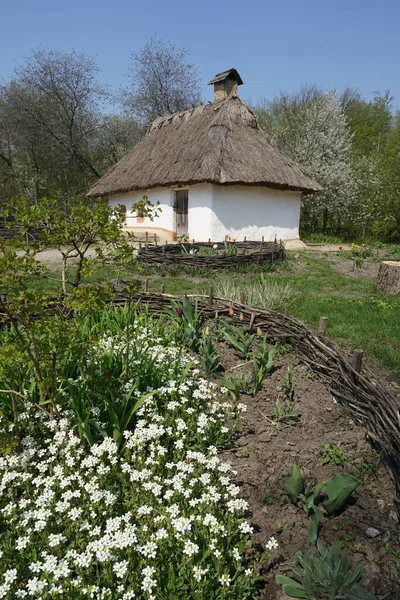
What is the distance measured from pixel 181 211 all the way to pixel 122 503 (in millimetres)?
13779

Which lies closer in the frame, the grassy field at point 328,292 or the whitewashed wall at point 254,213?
the grassy field at point 328,292

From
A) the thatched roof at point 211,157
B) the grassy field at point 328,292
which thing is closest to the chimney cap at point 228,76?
the thatched roof at point 211,157

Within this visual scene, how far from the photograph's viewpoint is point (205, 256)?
9.18 meters

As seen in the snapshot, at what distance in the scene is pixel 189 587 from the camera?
1.48 m

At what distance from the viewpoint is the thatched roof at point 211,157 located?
13156 mm

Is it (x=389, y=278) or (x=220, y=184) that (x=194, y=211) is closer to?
(x=220, y=184)

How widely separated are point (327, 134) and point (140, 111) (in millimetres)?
12711

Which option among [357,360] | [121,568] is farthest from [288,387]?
[121,568]

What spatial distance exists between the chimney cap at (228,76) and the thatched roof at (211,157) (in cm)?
91

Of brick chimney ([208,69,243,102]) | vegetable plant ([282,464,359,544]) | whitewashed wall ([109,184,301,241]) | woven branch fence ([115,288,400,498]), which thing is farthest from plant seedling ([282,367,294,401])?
brick chimney ([208,69,243,102])

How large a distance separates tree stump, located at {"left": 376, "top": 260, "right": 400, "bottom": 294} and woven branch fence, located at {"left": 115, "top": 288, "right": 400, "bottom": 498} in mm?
4195

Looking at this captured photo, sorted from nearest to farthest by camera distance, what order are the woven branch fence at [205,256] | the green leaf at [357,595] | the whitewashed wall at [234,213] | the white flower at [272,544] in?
the green leaf at [357,595]
the white flower at [272,544]
the woven branch fence at [205,256]
the whitewashed wall at [234,213]

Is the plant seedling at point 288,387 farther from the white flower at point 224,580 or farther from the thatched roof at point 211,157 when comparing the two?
the thatched roof at point 211,157

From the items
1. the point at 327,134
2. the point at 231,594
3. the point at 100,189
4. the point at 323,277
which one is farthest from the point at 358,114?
the point at 231,594
